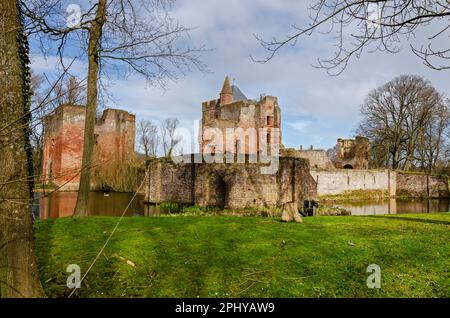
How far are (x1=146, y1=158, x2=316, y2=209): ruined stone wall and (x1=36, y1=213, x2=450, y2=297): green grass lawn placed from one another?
10.1 m

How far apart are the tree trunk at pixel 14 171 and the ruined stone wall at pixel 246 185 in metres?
14.0

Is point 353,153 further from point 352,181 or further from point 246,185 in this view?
point 246,185

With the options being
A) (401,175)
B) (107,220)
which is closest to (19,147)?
(107,220)

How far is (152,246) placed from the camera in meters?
5.41

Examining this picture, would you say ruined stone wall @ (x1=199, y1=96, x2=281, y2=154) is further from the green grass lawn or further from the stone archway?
the green grass lawn

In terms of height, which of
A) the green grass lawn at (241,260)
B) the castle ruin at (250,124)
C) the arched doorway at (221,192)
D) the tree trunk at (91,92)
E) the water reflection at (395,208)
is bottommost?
the water reflection at (395,208)

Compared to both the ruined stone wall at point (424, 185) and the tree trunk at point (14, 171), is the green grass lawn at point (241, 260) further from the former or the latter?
the ruined stone wall at point (424, 185)

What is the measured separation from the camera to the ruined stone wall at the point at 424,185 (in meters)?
34.2

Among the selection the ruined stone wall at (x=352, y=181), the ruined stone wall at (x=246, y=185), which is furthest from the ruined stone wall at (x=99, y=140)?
the ruined stone wall at (x=352, y=181)

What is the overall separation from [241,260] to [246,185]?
12261mm

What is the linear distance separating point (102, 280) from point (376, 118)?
38357 millimetres

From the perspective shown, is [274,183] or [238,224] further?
[274,183]

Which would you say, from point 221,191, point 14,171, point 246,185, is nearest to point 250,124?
point 221,191

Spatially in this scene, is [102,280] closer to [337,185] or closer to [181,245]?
[181,245]
